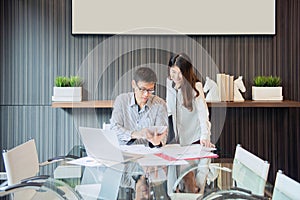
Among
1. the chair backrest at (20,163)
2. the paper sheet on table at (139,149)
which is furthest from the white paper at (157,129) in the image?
the chair backrest at (20,163)

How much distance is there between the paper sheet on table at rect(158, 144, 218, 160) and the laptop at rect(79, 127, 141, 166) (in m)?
0.23

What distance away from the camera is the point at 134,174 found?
2.38 meters

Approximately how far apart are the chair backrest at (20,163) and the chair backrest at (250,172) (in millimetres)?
1283

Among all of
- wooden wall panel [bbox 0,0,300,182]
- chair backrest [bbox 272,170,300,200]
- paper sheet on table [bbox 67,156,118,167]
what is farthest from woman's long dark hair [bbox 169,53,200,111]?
chair backrest [bbox 272,170,300,200]

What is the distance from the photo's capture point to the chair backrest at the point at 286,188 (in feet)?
5.38

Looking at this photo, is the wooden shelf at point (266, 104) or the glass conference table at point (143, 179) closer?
the glass conference table at point (143, 179)

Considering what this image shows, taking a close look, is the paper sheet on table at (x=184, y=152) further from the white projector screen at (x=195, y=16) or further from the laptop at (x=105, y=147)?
the white projector screen at (x=195, y=16)

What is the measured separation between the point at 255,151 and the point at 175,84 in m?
1.34

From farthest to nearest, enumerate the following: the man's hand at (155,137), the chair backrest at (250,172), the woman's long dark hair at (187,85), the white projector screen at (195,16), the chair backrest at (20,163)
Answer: the white projector screen at (195,16) < the woman's long dark hair at (187,85) < the man's hand at (155,137) < the chair backrest at (20,163) < the chair backrest at (250,172)

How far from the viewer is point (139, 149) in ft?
9.41

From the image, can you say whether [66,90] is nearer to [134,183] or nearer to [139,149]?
[139,149]

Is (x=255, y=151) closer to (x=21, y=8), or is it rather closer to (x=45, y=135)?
(x=45, y=135)

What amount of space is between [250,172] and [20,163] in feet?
4.65

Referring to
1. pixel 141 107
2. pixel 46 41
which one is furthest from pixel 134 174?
pixel 46 41
